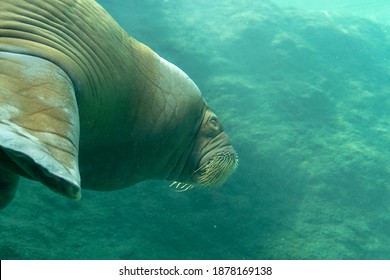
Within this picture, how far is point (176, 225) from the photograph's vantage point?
6.13 meters

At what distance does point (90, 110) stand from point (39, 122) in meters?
0.93

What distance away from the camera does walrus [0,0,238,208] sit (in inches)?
65.7

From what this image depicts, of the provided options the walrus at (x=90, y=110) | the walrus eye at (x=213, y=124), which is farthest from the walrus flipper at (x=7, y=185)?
the walrus eye at (x=213, y=124)

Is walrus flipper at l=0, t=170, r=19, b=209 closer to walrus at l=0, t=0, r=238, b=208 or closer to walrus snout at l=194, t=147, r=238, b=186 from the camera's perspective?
walrus at l=0, t=0, r=238, b=208

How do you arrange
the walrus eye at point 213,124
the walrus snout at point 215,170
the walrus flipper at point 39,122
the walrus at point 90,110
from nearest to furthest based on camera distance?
1. the walrus flipper at point 39,122
2. the walrus at point 90,110
3. the walrus snout at point 215,170
4. the walrus eye at point 213,124

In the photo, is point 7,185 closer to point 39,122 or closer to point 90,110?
point 90,110

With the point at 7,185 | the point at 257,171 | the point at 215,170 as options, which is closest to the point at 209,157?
the point at 215,170

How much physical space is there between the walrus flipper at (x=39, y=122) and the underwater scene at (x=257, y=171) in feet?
10.5

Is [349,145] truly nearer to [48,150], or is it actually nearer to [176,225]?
[176,225]

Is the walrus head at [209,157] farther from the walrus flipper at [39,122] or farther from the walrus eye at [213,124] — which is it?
the walrus flipper at [39,122]

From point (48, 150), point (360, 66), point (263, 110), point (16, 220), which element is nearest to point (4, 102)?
point (48, 150)

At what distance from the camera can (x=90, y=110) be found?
2.65 m

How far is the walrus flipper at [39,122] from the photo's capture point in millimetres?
1521

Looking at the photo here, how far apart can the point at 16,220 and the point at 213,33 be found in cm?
792
